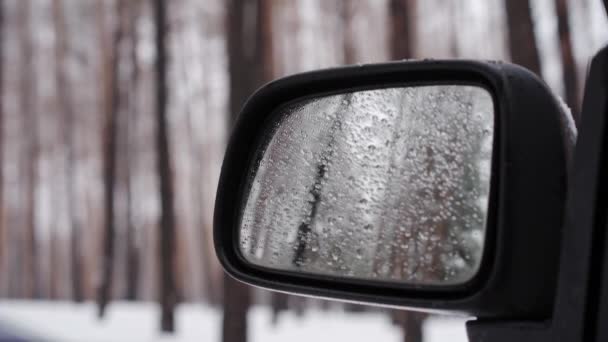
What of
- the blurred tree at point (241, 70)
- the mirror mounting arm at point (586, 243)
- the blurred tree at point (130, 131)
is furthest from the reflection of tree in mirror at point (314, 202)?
the blurred tree at point (130, 131)

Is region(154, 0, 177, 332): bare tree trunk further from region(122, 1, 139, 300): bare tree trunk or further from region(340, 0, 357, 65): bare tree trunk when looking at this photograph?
region(340, 0, 357, 65): bare tree trunk

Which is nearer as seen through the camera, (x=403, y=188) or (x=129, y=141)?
(x=403, y=188)

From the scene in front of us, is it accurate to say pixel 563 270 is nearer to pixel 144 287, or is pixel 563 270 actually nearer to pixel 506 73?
pixel 506 73

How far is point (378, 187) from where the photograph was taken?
3.70 ft

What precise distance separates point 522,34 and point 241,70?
380 cm

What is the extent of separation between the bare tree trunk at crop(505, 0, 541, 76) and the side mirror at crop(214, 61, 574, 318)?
6.73 meters

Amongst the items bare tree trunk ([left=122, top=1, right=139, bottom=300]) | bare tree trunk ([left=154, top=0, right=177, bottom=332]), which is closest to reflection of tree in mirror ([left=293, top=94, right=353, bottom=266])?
bare tree trunk ([left=154, top=0, right=177, bottom=332])

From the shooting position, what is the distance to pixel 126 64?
1997 centimetres

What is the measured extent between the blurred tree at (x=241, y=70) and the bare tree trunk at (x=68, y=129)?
20.5 meters

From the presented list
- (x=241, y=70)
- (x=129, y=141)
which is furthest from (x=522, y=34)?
(x=129, y=141)

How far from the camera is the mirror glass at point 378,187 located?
98cm

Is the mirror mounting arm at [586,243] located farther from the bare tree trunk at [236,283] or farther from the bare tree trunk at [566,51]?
the bare tree trunk at [566,51]

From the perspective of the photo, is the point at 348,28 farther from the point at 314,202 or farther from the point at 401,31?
the point at 314,202

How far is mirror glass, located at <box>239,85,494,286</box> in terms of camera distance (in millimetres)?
977
